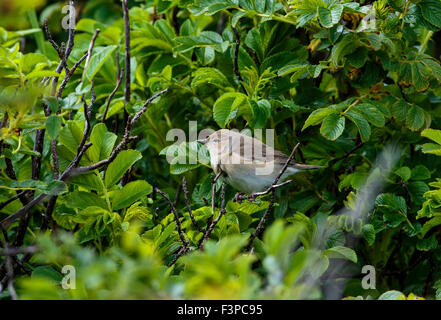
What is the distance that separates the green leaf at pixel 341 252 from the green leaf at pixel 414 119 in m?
0.58

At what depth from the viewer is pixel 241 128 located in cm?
248

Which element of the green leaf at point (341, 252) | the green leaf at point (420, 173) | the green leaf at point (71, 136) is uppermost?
the green leaf at point (71, 136)

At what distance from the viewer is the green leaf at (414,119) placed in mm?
2180

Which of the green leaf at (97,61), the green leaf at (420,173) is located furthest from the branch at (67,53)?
the green leaf at (420,173)

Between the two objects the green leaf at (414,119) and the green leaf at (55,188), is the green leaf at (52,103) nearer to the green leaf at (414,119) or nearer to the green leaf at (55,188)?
the green leaf at (55,188)

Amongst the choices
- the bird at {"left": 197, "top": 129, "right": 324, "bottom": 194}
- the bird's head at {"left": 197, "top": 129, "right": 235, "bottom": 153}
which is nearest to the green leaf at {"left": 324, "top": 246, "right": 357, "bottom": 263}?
the bird at {"left": 197, "top": 129, "right": 324, "bottom": 194}

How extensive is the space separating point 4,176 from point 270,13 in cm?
116

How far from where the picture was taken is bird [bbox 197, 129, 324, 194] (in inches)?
92.7

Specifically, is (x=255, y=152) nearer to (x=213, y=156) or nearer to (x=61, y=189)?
(x=213, y=156)

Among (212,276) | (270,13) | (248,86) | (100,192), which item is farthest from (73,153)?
(212,276)

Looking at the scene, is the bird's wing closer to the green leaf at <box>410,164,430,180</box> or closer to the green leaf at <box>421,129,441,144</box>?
the green leaf at <box>410,164,430,180</box>

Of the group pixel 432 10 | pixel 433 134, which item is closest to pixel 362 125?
pixel 433 134

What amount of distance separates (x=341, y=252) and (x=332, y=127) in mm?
447

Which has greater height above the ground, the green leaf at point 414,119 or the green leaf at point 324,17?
the green leaf at point 324,17
